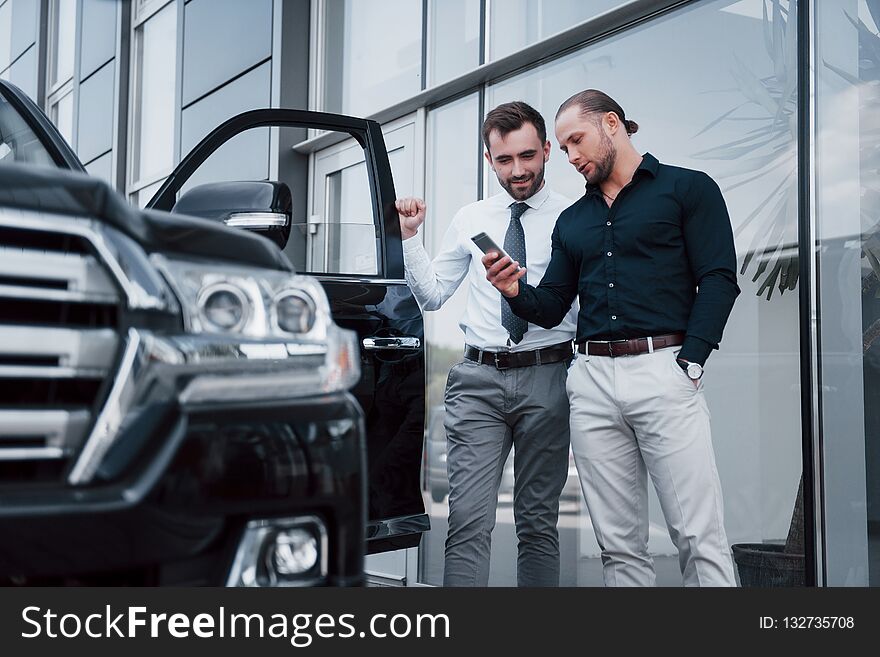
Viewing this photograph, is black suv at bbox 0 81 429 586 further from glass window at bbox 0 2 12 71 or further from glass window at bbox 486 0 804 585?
glass window at bbox 0 2 12 71

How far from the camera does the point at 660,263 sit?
2.85 metres

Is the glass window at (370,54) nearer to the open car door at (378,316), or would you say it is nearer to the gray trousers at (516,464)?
the open car door at (378,316)

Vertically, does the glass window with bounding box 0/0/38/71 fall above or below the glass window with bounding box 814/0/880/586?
above

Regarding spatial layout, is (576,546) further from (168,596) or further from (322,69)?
(322,69)

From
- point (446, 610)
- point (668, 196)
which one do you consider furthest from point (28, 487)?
point (668, 196)

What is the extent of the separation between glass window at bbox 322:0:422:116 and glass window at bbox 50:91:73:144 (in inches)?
245

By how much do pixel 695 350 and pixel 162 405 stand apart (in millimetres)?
1776

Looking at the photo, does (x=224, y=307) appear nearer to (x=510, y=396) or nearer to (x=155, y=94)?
(x=510, y=396)

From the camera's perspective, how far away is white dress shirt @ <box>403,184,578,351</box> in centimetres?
332

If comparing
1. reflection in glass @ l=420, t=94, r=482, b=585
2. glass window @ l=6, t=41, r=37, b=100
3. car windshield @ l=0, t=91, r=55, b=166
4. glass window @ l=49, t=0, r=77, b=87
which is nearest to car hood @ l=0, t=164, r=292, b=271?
car windshield @ l=0, t=91, r=55, b=166

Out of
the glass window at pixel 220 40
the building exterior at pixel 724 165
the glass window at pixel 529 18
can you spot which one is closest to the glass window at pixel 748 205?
the building exterior at pixel 724 165

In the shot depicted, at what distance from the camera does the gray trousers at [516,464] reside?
326cm

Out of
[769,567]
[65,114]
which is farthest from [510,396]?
[65,114]

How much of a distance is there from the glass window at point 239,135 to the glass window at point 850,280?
449cm
